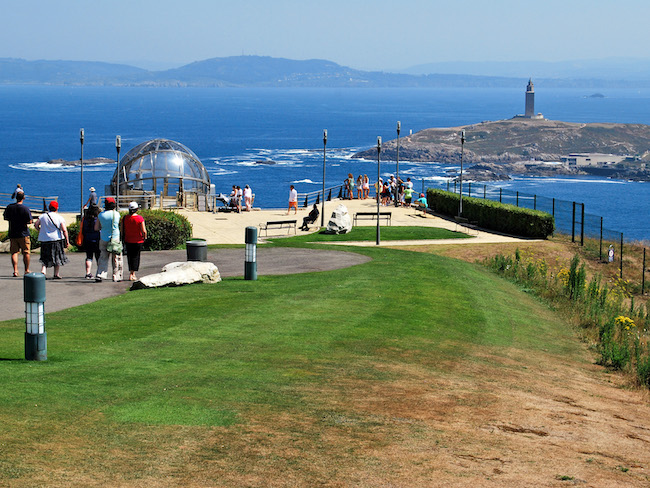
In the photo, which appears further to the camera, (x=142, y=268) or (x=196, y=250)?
(x=142, y=268)

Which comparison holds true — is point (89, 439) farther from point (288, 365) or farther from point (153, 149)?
point (153, 149)

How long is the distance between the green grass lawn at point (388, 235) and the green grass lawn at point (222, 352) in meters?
11.6

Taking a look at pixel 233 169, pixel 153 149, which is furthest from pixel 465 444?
pixel 233 169

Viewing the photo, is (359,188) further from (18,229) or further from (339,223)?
(18,229)

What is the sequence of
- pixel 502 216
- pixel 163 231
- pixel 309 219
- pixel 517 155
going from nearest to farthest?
pixel 163 231 → pixel 309 219 → pixel 502 216 → pixel 517 155

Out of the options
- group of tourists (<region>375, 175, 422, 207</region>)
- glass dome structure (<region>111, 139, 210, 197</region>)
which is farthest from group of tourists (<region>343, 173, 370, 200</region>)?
glass dome structure (<region>111, 139, 210, 197</region>)

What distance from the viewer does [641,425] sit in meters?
9.77

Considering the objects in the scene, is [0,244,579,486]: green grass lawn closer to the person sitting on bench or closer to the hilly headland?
the person sitting on bench

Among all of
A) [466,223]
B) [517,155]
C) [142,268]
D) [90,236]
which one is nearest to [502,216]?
[466,223]

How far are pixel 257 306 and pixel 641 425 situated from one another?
662 cm

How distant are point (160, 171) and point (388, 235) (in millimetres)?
15948

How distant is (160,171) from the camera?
42.9 m

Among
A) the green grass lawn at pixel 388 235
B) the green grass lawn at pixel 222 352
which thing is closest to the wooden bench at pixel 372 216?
the green grass lawn at pixel 388 235

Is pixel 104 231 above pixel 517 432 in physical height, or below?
above
